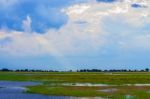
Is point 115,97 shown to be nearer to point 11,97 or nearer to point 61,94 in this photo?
point 61,94

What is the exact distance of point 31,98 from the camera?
45.8 meters

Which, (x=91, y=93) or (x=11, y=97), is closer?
(x=11, y=97)

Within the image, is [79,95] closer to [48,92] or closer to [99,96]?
[99,96]

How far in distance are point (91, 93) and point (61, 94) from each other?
12.1 feet

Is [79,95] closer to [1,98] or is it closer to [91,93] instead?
[91,93]

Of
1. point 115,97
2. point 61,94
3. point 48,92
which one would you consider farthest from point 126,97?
point 48,92

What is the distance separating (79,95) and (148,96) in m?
8.33

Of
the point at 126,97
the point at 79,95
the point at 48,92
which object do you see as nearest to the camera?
the point at 126,97

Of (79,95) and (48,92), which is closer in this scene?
(79,95)

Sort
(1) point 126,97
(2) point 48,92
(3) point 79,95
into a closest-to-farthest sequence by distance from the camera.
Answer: (1) point 126,97 < (3) point 79,95 < (2) point 48,92

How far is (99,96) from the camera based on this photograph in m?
47.2

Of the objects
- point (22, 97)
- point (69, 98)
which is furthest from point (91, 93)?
point (22, 97)

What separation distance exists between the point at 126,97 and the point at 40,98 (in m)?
9.43

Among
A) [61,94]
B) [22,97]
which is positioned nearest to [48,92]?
[61,94]
